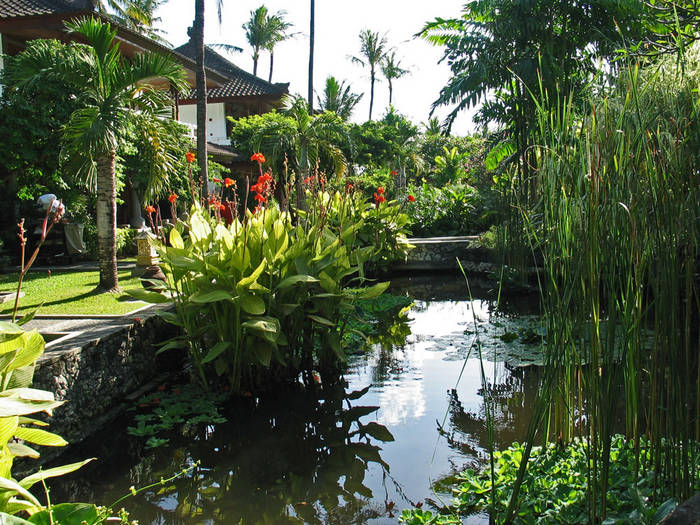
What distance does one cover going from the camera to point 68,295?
672 centimetres

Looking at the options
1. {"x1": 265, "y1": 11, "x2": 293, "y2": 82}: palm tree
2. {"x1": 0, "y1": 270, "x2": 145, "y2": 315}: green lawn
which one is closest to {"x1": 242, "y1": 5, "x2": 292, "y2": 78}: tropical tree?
{"x1": 265, "y1": 11, "x2": 293, "y2": 82}: palm tree

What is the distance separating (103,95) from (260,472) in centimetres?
512

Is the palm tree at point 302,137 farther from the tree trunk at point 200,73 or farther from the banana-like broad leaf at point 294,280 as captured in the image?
the banana-like broad leaf at point 294,280

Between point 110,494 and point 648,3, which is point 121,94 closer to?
point 110,494

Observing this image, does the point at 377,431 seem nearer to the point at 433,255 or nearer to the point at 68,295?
the point at 68,295

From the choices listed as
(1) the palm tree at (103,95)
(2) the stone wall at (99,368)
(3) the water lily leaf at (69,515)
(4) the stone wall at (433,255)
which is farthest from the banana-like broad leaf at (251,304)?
(4) the stone wall at (433,255)

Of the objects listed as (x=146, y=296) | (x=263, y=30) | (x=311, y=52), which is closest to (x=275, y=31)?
(x=263, y=30)

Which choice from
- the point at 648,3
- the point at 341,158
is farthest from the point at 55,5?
the point at 648,3

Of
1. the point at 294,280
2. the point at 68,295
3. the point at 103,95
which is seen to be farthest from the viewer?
the point at 68,295

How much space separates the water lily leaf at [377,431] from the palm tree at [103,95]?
4354mm

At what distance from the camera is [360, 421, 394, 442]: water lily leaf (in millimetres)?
3541

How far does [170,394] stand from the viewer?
4164mm

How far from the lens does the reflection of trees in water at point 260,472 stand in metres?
2.70

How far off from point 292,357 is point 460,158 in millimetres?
20751
